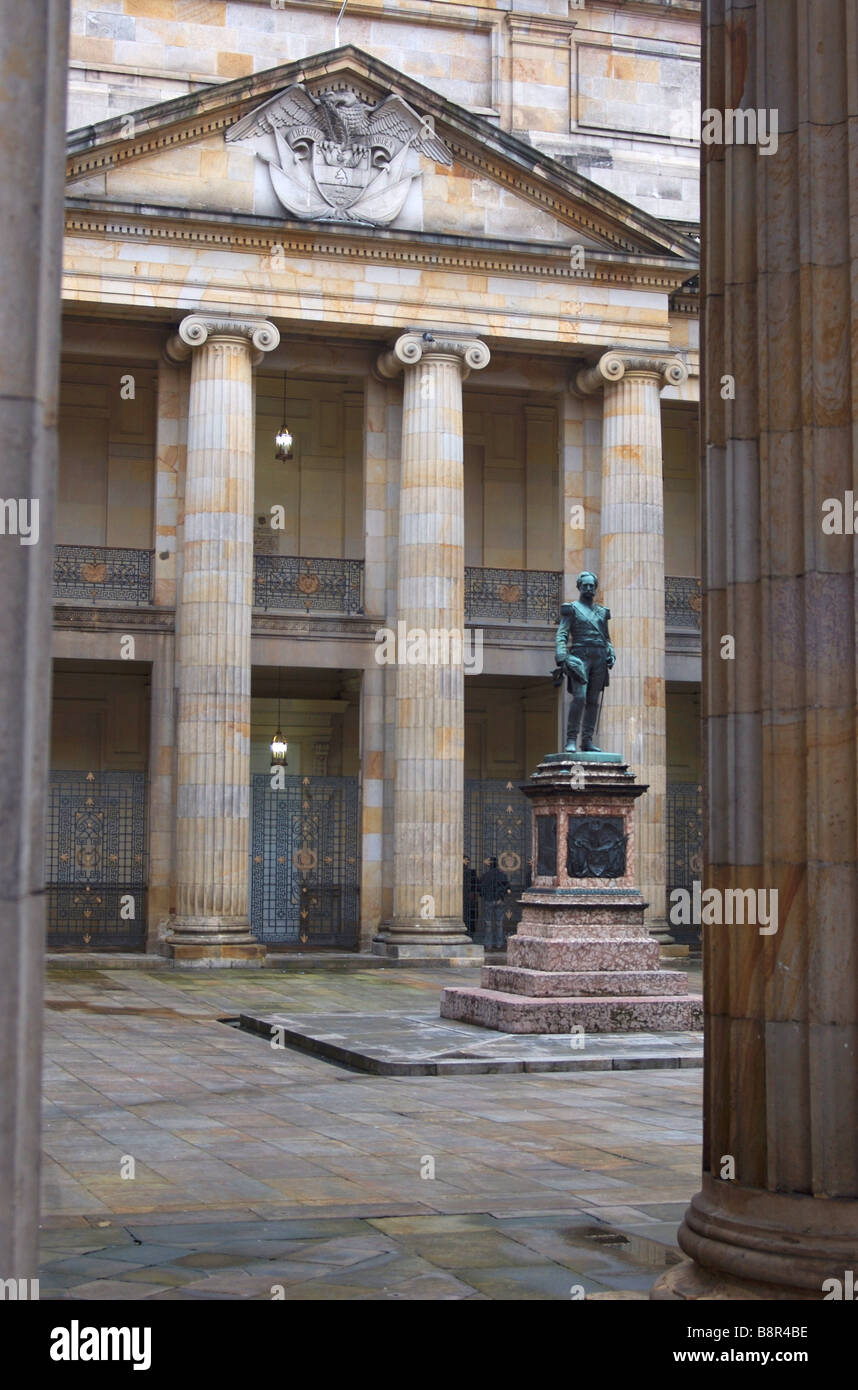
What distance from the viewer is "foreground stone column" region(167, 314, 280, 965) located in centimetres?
2722

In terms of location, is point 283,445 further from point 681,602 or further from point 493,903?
point 493,903

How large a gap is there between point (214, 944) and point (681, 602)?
12.2 metres

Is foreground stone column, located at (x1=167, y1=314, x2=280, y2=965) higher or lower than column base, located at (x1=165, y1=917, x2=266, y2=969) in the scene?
higher

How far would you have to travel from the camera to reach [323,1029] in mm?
17047

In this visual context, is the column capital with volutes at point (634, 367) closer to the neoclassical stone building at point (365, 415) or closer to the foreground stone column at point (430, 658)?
the neoclassical stone building at point (365, 415)

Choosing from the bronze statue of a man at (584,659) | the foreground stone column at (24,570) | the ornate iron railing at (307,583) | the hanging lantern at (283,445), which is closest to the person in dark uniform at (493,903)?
the ornate iron railing at (307,583)

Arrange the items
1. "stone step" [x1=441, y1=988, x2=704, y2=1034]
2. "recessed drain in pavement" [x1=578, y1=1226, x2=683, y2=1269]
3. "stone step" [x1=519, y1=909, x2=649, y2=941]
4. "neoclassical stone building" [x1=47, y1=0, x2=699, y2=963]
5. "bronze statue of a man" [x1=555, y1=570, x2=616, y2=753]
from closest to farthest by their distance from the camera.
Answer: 1. "recessed drain in pavement" [x1=578, y1=1226, x2=683, y2=1269]
2. "stone step" [x1=441, y1=988, x2=704, y2=1034]
3. "stone step" [x1=519, y1=909, x2=649, y2=941]
4. "bronze statue of a man" [x1=555, y1=570, x2=616, y2=753]
5. "neoclassical stone building" [x1=47, y1=0, x2=699, y2=963]

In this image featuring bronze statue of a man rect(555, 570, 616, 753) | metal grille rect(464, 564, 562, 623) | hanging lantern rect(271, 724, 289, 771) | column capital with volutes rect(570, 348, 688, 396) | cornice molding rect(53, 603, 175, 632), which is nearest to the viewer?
bronze statue of a man rect(555, 570, 616, 753)

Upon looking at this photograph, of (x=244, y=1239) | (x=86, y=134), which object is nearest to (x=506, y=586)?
Answer: (x=86, y=134)

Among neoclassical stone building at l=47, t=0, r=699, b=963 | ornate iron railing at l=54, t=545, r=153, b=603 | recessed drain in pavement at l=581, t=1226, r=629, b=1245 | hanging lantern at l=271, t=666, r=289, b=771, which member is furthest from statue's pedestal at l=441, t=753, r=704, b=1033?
hanging lantern at l=271, t=666, r=289, b=771

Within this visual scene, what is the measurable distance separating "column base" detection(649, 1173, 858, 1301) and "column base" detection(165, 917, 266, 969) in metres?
21.1

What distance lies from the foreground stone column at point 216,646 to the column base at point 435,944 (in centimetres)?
223

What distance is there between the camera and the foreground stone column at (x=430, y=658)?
92.5 feet

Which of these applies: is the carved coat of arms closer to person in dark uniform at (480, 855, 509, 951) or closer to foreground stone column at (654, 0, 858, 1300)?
person in dark uniform at (480, 855, 509, 951)
